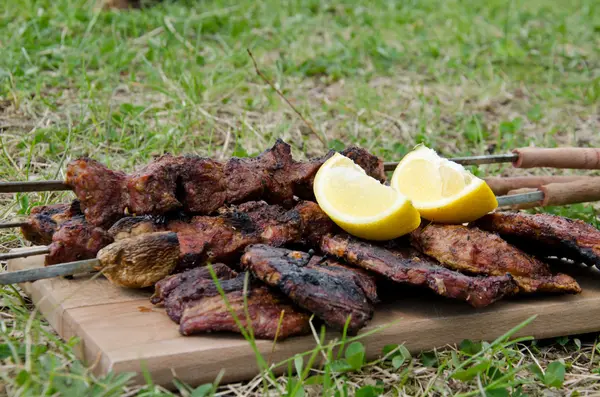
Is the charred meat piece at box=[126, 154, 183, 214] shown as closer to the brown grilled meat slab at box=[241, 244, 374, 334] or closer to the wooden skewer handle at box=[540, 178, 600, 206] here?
the brown grilled meat slab at box=[241, 244, 374, 334]

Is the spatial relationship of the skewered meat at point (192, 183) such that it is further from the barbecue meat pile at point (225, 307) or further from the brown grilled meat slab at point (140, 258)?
the barbecue meat pile at point (225, 307)

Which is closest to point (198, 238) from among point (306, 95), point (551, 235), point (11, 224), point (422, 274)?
point (11, 224)

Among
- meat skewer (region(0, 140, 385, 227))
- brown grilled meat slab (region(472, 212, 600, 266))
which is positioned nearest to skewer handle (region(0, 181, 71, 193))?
meat skewer (region(0, 140, 385, 227))

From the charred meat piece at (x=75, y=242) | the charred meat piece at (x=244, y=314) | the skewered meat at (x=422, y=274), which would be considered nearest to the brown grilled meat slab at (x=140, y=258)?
the charred meat piece at (x=75, y=242)

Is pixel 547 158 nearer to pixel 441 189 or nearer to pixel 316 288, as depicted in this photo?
pixel 441 189

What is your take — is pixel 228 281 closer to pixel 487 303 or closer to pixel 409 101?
pixel 487 303
